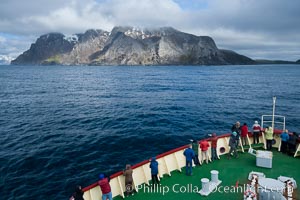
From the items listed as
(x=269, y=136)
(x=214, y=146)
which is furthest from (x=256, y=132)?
(x=214, y=146)

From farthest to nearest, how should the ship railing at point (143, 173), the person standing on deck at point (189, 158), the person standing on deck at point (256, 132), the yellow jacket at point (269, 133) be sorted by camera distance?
the person standing on deck at point (256, 132) → the yellow jacket at point (269, 133) → the person standing on deck at point (189, 158) → the ship railing at point (143, 173)

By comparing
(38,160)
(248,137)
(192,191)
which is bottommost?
(38,160)

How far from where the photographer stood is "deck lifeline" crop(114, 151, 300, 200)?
14.5m

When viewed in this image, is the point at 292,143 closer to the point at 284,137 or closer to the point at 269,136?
the point at 284,137

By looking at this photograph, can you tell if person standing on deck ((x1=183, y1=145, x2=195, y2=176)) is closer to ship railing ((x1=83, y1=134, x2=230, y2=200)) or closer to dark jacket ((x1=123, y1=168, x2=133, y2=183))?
ship railing ((x1=83, y1=134, x2=230, y2=200))

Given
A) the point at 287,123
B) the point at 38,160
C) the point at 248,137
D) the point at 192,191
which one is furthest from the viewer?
the point at 287,123

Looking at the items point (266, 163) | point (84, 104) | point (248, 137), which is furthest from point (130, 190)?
point (84, 104)

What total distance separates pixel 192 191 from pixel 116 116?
33.4m

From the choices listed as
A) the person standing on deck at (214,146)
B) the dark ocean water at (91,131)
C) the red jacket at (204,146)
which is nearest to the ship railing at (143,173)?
the person standing on deck at (214,146)

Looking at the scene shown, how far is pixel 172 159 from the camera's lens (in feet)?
58.0

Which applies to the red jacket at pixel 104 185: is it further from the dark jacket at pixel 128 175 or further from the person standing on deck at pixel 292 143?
the person standing on deck at pixel 292 143

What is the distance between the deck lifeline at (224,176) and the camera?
14.5 metres

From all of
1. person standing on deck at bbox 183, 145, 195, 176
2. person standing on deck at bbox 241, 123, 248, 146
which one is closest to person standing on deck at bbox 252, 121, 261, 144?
Result: person standing on deck at bbox 241, 123, 248, 146

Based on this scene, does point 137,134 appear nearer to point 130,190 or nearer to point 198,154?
point 198,154
